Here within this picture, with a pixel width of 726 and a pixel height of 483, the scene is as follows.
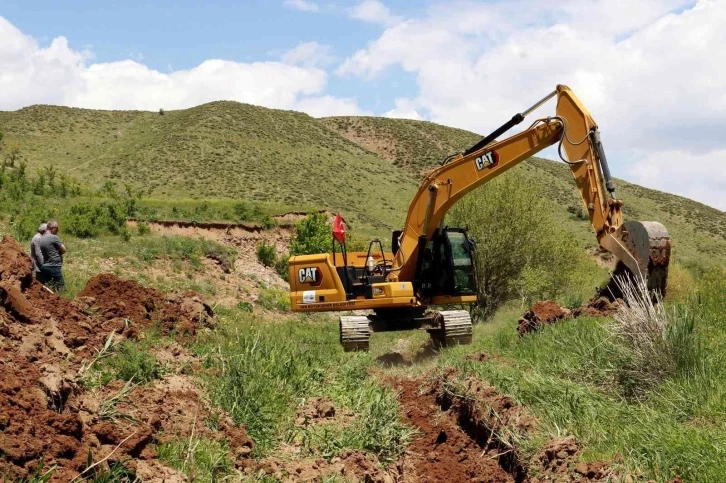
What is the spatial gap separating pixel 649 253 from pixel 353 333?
6347mm

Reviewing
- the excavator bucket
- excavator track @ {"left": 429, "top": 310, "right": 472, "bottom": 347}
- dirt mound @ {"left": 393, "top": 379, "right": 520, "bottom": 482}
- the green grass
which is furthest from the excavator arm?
the green grass

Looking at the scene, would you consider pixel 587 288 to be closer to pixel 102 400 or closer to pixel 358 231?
pixel 102 400

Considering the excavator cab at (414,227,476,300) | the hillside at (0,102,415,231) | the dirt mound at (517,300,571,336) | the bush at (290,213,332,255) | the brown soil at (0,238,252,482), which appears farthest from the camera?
the hillside at (0,102,415,231)

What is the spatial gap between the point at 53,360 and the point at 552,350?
6.68 m

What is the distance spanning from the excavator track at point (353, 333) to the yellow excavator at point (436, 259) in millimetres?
21

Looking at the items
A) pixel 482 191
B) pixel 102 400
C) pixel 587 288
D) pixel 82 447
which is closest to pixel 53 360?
pixel 102 400

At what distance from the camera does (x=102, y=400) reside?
22.0 feet

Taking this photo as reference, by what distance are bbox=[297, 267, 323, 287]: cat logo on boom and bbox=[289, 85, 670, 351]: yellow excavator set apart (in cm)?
2

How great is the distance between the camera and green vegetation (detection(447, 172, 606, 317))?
941 inches

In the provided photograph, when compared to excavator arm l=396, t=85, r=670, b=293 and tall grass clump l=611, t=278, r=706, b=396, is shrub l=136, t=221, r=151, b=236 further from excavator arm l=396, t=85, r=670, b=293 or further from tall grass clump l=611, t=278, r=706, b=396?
tall grass clump l=611, t=278, r=706, b=396

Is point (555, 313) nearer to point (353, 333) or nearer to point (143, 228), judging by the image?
point (353, 333)

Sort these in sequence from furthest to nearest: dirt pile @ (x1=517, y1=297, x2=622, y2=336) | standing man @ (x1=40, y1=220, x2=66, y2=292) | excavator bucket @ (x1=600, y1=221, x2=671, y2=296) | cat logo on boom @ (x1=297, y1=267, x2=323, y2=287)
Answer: cat logo on boom @ (x1=297, y1=267, x2=323, y2=287) < standing man @ (x1=40, y1=220, x2=66, y2=292) < dirt pile @ (x1=517, y1=297, x2=622, y2=336) < excavator bucket @ (x1=600, y1=221, x2=671, y2=296)

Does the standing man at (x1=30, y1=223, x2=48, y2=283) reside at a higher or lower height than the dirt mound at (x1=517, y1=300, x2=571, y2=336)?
higher

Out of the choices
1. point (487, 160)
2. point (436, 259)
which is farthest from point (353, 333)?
point (487, 160)
